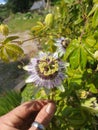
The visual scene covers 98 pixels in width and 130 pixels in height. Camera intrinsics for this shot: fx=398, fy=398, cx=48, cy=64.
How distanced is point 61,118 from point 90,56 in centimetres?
17

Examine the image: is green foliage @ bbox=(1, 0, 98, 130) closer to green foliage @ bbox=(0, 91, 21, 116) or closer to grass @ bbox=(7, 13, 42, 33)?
green foliage @ bbox=(0, 91, 21, 116)

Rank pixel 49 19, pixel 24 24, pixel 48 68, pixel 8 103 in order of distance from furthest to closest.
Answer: pixel 24 24 < pixel 8 103 < pixel 49 19 < pixel 48 68

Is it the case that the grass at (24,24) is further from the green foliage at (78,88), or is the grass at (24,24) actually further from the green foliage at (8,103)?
the green foliage at (78,88)

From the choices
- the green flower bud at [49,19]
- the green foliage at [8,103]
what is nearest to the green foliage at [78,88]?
the green flower bud at [49,19]

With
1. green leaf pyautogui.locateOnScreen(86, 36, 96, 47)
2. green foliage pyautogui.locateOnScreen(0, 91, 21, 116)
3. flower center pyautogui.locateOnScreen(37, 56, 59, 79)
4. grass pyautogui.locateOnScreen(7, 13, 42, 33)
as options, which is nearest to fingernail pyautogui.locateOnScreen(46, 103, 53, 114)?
flower center pyautogui.locateOnScreen(37, 56, 59, 79)

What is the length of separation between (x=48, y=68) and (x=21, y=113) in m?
0.18

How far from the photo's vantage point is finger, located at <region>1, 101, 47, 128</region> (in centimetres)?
96

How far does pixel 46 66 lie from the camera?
0.85 m

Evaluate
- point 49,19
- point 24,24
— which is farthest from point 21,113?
point 24,24

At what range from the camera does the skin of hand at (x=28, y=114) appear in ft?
3.05

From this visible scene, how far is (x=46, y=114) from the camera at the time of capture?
36.8 inches

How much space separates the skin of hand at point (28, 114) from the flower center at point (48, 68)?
0.35 ft

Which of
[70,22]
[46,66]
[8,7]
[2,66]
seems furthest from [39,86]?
[8,7]

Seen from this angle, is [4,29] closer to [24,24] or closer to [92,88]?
[92,88]
